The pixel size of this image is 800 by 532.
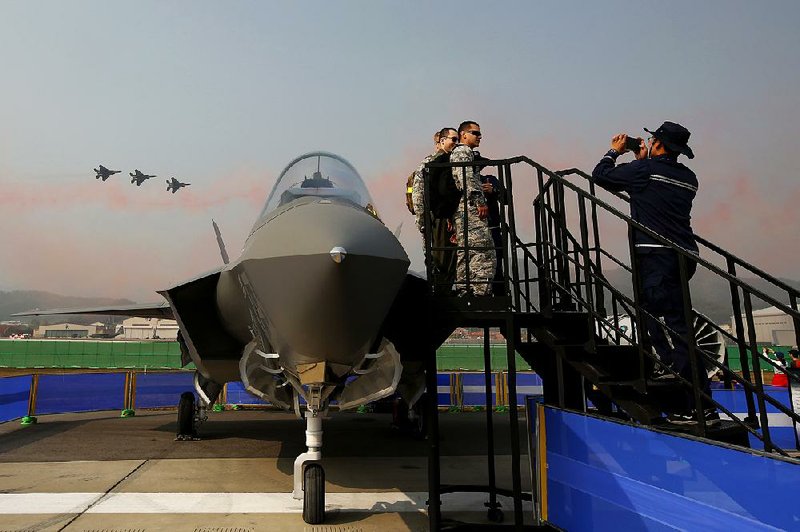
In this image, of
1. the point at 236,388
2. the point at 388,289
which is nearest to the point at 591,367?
the point at 388,289

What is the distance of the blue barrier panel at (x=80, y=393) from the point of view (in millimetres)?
12844

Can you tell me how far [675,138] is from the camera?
396 cm

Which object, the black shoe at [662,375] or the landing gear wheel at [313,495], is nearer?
the black shoe at [662,375]

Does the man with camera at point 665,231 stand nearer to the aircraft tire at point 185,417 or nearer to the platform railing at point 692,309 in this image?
the platform railing at point 692,309

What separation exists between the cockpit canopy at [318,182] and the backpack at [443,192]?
74cm

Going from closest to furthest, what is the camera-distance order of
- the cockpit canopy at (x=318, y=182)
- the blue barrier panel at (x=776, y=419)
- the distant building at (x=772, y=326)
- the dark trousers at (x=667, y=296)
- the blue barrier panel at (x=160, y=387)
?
the dark trousers at (x=667, y=296) < the cockpit canopy at (x=318, y=182) < the blue barrier panel at (x=776, y=419) < the blue barrier panel at (x=160, y=387) < the distant building at (x=772, y=326)

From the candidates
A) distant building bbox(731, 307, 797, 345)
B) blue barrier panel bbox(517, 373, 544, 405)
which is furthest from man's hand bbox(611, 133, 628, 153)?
distant building bbox(731, 307, 797, 345)

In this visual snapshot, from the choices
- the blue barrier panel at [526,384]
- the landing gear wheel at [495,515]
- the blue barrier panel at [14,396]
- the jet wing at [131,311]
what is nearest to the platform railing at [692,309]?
the landing gear wheel at [495,515]

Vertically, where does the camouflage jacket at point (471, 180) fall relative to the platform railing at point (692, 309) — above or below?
above

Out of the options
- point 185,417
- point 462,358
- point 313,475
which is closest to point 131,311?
point 185,417

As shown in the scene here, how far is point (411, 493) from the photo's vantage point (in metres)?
5.87

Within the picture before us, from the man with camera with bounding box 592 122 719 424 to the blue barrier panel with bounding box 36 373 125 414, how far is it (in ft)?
46.0

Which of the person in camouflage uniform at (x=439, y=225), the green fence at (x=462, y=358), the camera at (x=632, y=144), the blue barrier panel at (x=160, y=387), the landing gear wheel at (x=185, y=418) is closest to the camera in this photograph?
the camera at (x=632, y=144)

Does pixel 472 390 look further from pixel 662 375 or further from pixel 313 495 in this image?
pixel 662 375
